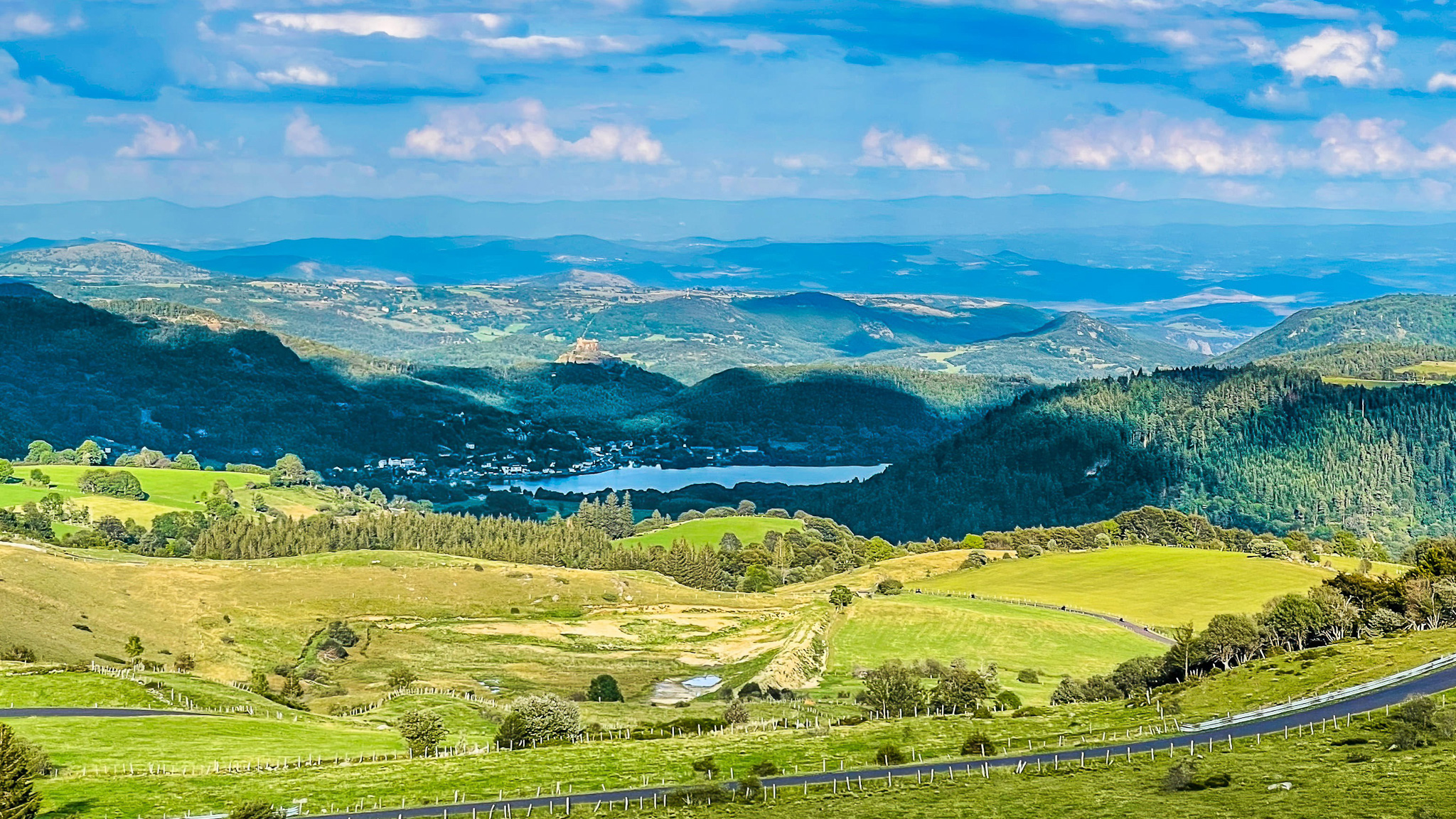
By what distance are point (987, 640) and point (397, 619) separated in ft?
187

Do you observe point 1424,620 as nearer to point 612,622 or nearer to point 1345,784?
point 1345,784

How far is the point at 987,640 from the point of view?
118062mm

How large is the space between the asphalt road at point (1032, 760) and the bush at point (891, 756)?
3.45 feet

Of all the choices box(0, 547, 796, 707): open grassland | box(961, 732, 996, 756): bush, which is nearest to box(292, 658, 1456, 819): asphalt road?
box(961, 732, 996, 756): bush

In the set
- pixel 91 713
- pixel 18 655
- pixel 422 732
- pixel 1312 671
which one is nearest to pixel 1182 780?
pixel 1312 671

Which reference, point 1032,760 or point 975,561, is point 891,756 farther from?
point 975,561

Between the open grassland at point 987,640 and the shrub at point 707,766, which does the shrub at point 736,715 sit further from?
the open grassland at point 987,640

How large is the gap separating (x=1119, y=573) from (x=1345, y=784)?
121471 mm

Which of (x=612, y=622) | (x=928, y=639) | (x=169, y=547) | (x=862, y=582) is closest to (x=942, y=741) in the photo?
(x=928, y=639)

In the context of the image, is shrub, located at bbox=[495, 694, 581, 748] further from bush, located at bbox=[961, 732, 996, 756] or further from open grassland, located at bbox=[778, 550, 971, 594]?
open grassland, located at bbox=[778, 550, 971, 594]

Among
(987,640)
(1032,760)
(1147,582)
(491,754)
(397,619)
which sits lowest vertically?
(987,640)

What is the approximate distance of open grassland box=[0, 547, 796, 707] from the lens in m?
109

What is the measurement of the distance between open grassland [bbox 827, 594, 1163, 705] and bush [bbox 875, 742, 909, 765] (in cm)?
3344

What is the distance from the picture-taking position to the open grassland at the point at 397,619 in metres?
109
